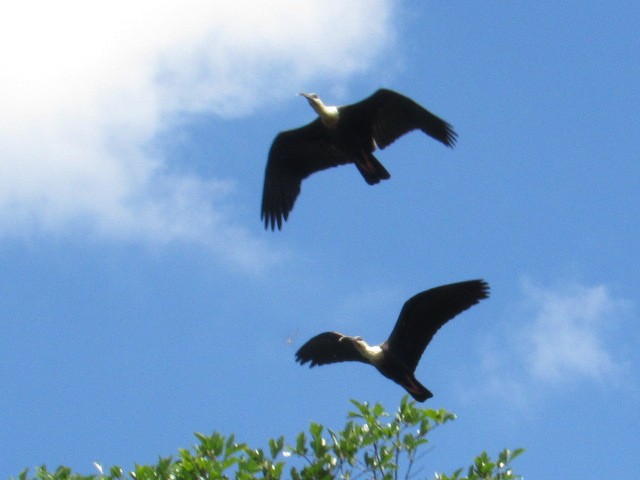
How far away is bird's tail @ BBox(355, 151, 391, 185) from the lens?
33.7 ft

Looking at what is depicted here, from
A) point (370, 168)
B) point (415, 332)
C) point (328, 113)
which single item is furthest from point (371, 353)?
point (328, 113)

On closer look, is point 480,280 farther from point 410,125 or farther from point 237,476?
point 237,476

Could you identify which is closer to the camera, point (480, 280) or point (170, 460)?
point (170, 460)

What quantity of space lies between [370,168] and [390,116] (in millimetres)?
587

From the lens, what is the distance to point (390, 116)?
10.7m

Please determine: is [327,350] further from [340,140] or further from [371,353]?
[340,140]

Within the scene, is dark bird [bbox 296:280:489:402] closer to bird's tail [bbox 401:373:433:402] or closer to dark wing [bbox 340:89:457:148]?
bird's tail [bbox 401:373:433:402]

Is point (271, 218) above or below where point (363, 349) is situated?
above

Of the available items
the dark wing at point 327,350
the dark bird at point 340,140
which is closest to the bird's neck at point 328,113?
the dark bird at point 340,140

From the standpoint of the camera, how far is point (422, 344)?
9.66 m

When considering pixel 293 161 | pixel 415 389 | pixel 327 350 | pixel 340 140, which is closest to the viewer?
pixel 415 389

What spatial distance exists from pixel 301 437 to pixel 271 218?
4.04 m

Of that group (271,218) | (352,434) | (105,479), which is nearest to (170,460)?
(105,479)

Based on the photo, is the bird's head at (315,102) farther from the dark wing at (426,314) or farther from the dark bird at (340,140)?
the dark wing at (426,314)
